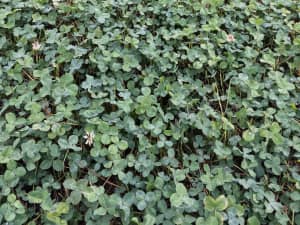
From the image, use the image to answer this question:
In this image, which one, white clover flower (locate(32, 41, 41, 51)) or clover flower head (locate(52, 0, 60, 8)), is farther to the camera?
clover flower head (locate(52, 0, 60, 8))

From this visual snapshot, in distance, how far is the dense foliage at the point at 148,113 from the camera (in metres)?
1.46

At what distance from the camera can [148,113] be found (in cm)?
168

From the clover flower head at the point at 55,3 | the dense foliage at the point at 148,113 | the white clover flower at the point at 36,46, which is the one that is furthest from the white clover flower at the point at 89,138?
the clover flower head at the point at 55,3

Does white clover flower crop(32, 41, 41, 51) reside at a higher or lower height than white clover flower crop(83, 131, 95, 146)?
higher

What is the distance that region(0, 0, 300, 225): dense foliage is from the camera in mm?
1456

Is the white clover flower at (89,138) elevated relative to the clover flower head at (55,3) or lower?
lower

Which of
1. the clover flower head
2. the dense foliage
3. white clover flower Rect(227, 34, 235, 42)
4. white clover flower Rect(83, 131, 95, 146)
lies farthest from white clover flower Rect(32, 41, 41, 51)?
white clover flower Rect(227, 34, 235, 42)

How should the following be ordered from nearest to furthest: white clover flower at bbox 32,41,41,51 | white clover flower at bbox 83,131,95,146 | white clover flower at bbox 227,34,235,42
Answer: white clover flower at bbox 83,131,95,146
white clover flower at bbox 32,41,41,51
white clover flower at bbox 227,34,235,42

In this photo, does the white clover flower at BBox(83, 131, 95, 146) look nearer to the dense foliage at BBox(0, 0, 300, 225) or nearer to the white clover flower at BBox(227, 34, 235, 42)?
the dense foliage at BBox(0, 0, 300, 225)

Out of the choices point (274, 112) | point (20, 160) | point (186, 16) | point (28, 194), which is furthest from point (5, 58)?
point (274, 112)

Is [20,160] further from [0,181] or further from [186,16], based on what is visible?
[186,16]

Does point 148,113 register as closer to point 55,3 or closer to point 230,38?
point 230,38

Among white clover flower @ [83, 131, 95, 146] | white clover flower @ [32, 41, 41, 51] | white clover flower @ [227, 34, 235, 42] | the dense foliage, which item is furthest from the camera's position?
white clover flower @ [227, 34, 235, 42]

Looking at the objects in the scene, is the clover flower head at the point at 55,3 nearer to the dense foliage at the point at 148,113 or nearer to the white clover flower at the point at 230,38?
the dense foliage at the point at 148,113
